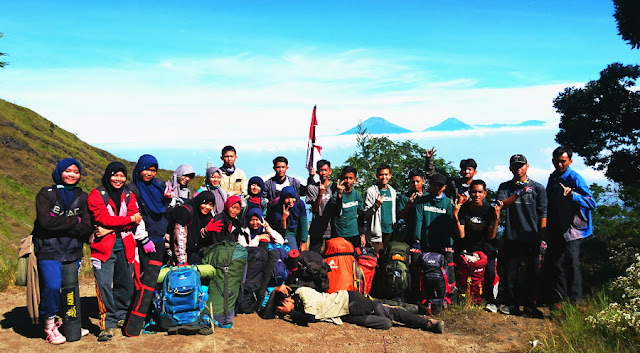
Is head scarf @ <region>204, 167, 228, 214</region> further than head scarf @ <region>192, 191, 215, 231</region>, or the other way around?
head scarf @ <region>204, 167, 228, 214</region>

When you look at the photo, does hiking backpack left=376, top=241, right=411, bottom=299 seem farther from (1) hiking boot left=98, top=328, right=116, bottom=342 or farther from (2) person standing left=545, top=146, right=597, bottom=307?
(1) hiking boot left=98, top=328, right=116, bottom=342

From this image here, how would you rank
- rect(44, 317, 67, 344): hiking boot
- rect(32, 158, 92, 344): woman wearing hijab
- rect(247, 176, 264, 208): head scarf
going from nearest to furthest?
rect(32, 158, 92, 344): woman wearing hijab, rect(44, 317, 67, 344): hiking boot, rect(247, 176, 264, 208): head scarf

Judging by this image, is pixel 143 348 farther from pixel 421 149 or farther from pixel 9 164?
pixel 9 164

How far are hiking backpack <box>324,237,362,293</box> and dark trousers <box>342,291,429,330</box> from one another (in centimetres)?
33

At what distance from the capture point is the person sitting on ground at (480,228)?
792 cm

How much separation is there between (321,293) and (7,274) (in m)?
6.51

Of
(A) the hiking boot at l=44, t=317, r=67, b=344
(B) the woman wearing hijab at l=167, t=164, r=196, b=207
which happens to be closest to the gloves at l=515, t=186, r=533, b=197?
(B) the woman wearing hijab at l=167, t=164, r=196, b=207

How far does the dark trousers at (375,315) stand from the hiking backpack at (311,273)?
50 cm

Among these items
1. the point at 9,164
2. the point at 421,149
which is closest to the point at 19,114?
the point at 9,164

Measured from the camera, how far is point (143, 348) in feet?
19.6

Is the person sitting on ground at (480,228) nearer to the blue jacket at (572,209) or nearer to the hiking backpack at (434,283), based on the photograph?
the hiking backpack at (434,283)

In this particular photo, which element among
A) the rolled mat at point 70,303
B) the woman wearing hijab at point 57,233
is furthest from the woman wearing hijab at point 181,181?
the rolled mat at point 70,303

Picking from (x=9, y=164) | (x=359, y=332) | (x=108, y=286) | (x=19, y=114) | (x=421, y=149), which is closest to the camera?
(x=108, y=286)

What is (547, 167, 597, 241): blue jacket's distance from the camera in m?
7.54
